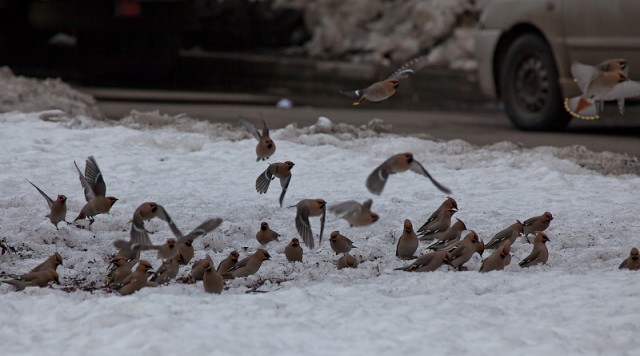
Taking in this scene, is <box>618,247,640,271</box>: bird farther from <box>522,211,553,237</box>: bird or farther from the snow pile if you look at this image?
the snow pile

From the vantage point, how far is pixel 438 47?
21.1 metres

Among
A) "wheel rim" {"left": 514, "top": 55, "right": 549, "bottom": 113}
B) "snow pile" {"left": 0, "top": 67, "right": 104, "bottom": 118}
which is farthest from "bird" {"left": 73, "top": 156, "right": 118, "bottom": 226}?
"wheel rim" {"left": 514, "top": 55, "right": 549, "bottom": 113}

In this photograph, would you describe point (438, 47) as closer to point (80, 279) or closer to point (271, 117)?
point (271, 117)

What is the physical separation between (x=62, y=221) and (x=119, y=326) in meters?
2.54

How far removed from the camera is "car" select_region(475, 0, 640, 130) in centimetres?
1064

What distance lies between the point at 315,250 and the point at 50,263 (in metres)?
1.53

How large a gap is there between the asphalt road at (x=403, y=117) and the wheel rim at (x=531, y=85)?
28cm

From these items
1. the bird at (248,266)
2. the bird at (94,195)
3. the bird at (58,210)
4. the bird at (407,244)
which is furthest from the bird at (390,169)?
the bird at (58,210)

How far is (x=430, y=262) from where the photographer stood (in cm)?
605

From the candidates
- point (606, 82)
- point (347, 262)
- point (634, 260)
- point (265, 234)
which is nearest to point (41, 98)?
point (265, 234)

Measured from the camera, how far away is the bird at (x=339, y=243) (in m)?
6.41

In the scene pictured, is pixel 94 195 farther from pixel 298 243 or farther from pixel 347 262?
pixel 347 262

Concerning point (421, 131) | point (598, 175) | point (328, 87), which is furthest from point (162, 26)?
point (598, 175)

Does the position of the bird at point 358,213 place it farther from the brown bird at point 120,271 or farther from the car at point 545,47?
the car at point 545,47
